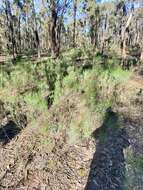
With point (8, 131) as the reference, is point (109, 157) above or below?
below

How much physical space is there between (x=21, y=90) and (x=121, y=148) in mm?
2544

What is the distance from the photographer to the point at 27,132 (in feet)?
15.2

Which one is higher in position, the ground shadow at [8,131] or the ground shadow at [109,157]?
the ground shadow at [8,131]

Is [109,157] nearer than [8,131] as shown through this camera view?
Yes

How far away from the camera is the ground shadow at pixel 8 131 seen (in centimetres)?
455

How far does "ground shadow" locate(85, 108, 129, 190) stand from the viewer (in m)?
3.55

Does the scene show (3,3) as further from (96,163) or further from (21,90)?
(96,163)

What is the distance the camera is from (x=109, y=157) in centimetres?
410

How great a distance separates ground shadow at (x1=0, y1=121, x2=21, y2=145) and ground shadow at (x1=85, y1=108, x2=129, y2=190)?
52.1 inches

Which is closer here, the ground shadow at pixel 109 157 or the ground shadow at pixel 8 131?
the ground shadow at pixel 109 157

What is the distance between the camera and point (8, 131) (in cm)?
480

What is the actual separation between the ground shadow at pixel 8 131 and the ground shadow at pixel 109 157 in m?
1.32

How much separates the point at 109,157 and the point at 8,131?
5.80 ft

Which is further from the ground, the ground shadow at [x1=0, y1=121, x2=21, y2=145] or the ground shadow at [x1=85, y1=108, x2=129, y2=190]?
the ground shadow at [x1=0, y1=121, x2=21, y2=145]
